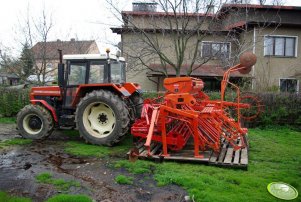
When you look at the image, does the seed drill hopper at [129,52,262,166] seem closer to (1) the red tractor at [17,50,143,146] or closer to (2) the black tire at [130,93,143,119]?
(1) the red tractor at [17,50,143,146]

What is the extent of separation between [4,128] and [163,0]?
7992mm

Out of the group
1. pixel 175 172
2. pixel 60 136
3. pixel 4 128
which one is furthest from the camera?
pixel 4 128

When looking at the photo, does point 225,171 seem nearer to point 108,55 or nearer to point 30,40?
point 108,55

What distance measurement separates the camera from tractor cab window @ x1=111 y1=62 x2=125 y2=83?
789 centimetres

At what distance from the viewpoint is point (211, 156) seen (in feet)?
20.8

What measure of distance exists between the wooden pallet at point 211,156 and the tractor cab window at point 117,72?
1926 mm

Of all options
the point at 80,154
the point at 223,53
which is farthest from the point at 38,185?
the point at 223,53

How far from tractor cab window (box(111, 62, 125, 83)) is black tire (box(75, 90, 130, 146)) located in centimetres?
70

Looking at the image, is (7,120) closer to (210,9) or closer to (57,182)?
(57,182)

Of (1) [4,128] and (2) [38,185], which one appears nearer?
(2) [38,185]

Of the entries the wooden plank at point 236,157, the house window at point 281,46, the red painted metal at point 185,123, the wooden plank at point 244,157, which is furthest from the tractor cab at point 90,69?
the house window at point 281,46

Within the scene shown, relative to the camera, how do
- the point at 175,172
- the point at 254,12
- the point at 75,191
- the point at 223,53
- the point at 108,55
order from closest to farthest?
the point at 75,191 → the point at 175,172 → the point at 108,55 → the point at 223,53 → the point at 254,12

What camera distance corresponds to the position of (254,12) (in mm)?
16828

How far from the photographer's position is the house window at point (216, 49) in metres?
15.0
